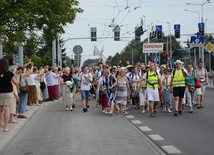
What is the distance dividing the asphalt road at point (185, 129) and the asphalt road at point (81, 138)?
0.47m

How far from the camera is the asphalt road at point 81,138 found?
355 inches

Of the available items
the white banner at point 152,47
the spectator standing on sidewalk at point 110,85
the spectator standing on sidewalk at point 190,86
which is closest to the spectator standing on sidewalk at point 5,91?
the spectator standing on sidewalk at point 110,85

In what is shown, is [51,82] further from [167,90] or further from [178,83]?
[178,83]

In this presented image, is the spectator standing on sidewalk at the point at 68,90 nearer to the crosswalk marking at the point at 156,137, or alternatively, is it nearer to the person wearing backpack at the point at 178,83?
the person wearing backpack at the point at 178,83

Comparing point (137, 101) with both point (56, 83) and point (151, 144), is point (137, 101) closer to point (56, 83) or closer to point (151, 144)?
point (56, 83)

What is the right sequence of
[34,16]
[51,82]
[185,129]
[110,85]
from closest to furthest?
[185,129], [34,16], [110,85], [51,82]

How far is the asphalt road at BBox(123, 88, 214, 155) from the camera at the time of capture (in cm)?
917

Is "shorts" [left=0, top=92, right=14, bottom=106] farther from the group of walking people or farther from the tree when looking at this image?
the group of walking people

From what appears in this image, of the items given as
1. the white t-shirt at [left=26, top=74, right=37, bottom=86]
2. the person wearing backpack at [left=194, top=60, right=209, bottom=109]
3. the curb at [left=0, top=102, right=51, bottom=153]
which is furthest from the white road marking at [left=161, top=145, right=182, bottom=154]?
the white t-shirt at [left=26, top=74, right=37, bottom=86]

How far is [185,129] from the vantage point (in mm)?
11758

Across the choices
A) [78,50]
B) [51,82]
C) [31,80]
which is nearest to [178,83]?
[31,80]

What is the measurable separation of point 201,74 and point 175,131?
726 cm

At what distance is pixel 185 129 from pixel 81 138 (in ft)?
9.29

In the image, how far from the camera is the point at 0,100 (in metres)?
11.5
